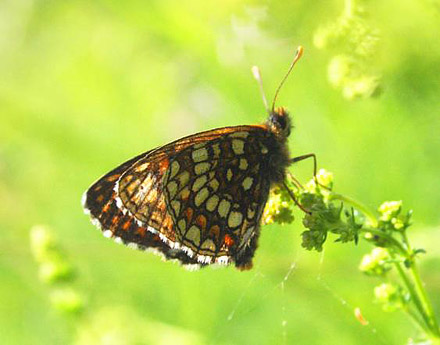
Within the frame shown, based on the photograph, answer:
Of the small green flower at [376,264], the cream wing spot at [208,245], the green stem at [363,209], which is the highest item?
the cream wing spot at [208,245]

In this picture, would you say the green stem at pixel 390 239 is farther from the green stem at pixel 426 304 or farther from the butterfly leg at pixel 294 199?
the butterfly leg at pixel 294 199

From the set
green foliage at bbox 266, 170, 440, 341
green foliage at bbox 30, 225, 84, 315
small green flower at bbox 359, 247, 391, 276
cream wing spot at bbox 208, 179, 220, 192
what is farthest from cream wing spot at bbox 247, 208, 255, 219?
green foliage at bbox 30, 225, 84, 315

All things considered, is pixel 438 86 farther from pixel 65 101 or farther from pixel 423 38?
pixel 65 101

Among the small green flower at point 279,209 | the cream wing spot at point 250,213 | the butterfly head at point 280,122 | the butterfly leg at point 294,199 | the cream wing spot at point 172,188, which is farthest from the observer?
the butterfly head at point 280,122

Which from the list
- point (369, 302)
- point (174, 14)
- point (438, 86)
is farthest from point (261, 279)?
point (438, 86)

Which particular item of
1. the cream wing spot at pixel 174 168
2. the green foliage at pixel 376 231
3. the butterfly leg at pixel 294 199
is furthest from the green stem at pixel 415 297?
the cream wing spot at pixel 174 168

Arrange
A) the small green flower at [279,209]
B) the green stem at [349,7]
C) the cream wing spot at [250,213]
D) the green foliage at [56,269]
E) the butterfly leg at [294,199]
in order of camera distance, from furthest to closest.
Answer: the green foliage at [56,269]
the cream wing spot at [250,213]
the small green flower at [279,209]
the butterfly leg at [294,199]
the green stem at [349,7]

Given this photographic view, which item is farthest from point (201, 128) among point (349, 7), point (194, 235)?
point (349, 7)
